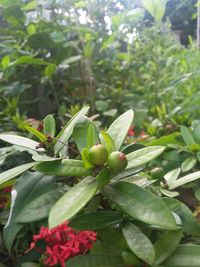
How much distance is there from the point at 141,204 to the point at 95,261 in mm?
108

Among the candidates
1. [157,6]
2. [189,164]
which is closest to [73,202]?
[189,164]

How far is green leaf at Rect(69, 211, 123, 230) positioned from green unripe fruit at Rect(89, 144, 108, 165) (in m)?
0.08

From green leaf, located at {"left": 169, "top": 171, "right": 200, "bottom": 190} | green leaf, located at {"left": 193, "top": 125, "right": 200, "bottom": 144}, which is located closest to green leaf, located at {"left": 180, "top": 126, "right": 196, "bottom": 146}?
green leaf, located at {"left": 193, "top": 125, "right": 200, "bottom": 144}

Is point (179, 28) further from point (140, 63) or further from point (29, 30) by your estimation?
point (29, 30)

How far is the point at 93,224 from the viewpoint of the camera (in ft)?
1.31

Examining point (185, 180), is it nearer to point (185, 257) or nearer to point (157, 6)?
point (185, 257)

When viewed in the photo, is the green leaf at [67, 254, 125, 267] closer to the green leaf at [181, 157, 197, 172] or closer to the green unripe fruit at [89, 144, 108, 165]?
the green unripe fruit at [89, 144, 108, 165]

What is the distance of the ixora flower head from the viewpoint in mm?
500

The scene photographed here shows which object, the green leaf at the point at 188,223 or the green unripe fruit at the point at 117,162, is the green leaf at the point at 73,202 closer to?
the green unripe fruit at the point at 117,162

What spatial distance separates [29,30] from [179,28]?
1.25 m

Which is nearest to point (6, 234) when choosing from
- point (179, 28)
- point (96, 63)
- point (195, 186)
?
point (195, 186)

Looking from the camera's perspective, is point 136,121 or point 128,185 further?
point 136,121

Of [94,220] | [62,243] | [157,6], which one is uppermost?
[157,6]

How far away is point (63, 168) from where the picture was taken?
15.0 inches
